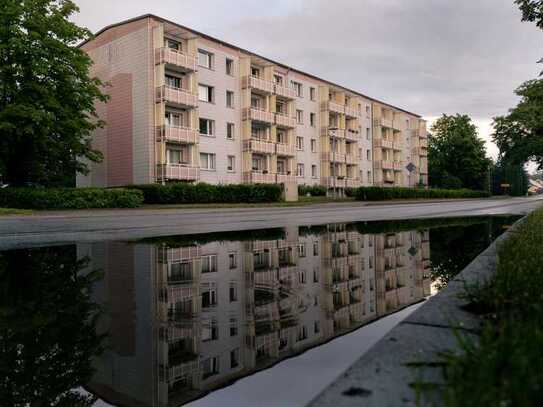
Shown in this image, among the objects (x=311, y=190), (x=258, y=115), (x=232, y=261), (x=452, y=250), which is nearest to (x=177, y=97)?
(x=258, y=115)

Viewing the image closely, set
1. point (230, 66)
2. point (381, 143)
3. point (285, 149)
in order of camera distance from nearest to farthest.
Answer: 1. point (230, 66)
2. point (285, 149)
3. point (381, 143)

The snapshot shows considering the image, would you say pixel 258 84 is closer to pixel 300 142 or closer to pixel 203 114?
pixel 203 114

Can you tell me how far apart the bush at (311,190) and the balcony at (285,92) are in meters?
9.05

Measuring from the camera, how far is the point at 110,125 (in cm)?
3988

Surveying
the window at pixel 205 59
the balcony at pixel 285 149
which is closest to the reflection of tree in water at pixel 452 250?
the window at pixel 205 59

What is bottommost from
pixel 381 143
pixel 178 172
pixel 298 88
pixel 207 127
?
pixel 178 172

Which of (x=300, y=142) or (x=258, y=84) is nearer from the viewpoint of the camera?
(x=258, y=84)

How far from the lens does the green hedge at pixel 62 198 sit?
84.7 feet

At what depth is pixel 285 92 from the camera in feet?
159

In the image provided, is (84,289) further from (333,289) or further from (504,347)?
(504,347)

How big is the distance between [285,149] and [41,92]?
23.8m

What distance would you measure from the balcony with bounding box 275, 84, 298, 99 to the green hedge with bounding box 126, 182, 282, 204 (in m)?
12.5

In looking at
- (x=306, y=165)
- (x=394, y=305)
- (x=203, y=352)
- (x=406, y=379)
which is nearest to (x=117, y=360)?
(x=203, y=352)

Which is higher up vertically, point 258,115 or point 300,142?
point 258,115
